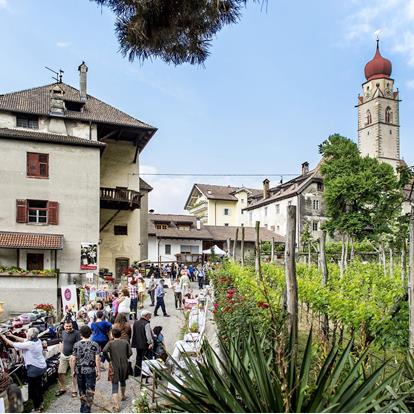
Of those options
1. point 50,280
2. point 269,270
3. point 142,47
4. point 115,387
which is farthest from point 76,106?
point 142,47

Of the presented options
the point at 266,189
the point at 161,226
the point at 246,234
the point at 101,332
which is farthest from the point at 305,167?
the point at 101,332

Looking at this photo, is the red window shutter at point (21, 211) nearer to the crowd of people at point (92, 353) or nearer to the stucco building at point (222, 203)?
the crowd of people at point (92, 353)

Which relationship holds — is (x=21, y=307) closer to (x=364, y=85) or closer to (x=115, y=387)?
(x=115, y=387)

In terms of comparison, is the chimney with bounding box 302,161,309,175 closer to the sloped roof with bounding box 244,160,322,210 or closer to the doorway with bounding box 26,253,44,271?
the sloped roof with bounding box 244,160,322,210

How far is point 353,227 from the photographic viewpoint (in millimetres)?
40844

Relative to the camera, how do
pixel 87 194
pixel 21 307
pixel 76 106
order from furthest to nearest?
pixel 76 106 < pixel 87 194 < pixel 21 307

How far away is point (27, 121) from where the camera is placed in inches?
1105

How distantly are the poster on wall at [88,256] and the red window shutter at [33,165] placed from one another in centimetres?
498

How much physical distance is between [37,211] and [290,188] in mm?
33206

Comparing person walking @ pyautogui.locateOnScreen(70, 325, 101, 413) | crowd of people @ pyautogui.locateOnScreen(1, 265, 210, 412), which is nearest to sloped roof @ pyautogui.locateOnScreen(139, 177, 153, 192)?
crowd of people @ pyautogui.locateOnScreen(1, 265, 210, 412)

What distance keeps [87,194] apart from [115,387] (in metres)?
20.5

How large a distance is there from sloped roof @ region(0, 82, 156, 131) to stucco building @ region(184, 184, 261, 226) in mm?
33551

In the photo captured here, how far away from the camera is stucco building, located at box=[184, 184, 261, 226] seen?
6575 centimetres

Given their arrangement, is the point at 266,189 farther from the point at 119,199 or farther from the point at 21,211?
the point at 21,211
